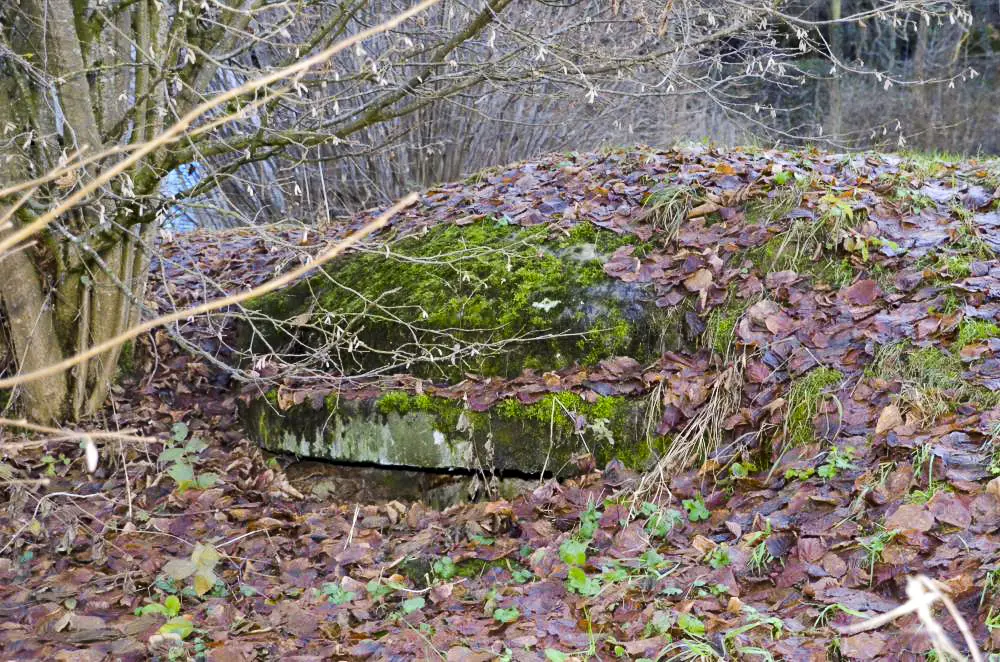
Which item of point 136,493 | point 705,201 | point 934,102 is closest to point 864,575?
point 705,201

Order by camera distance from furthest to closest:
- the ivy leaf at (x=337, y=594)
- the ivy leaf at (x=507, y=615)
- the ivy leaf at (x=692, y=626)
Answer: the ivy leaf at (x=337, y=594) → the ivy leaf at (x=507, y=615) → the ivy leaf at (x=692, y=626)

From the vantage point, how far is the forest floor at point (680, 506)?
2545 millimetres

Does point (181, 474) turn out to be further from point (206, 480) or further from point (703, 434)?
point (703, 434)

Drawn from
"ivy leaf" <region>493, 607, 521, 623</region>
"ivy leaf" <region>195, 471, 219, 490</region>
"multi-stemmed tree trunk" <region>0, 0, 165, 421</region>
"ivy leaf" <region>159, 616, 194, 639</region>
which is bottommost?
"ivy leaf" <region>195, 471, 219, 490</region>

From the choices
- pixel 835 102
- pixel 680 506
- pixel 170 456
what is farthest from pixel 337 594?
pixel 835 102

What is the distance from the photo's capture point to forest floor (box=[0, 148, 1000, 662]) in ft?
8.35

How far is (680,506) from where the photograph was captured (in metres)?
3.28

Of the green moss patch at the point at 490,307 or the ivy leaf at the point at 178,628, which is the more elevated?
the green moss patch at the point at 490,307

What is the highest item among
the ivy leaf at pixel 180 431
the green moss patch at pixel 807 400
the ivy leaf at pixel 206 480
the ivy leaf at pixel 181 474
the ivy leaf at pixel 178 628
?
the green moss patch at pixel 807 400

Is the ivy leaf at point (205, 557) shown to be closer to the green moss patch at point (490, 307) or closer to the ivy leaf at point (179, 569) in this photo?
the ivy leaf at point (179, 569)

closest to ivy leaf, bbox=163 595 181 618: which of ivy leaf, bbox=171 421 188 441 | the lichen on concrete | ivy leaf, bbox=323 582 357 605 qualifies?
ivy leaf, bbox=323 582 357 605

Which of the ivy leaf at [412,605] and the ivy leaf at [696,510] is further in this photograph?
the ivy leaf at [696,510]

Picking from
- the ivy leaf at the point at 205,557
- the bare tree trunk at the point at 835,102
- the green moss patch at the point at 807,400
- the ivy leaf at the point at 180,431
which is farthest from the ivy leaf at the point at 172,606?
the bare tree trunk at the point at 835,102

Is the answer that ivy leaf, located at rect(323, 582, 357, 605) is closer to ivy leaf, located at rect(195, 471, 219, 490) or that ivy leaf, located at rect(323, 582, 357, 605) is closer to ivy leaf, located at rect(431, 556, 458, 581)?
ivy leaf, located at rect(431, 556, 458, 581)
